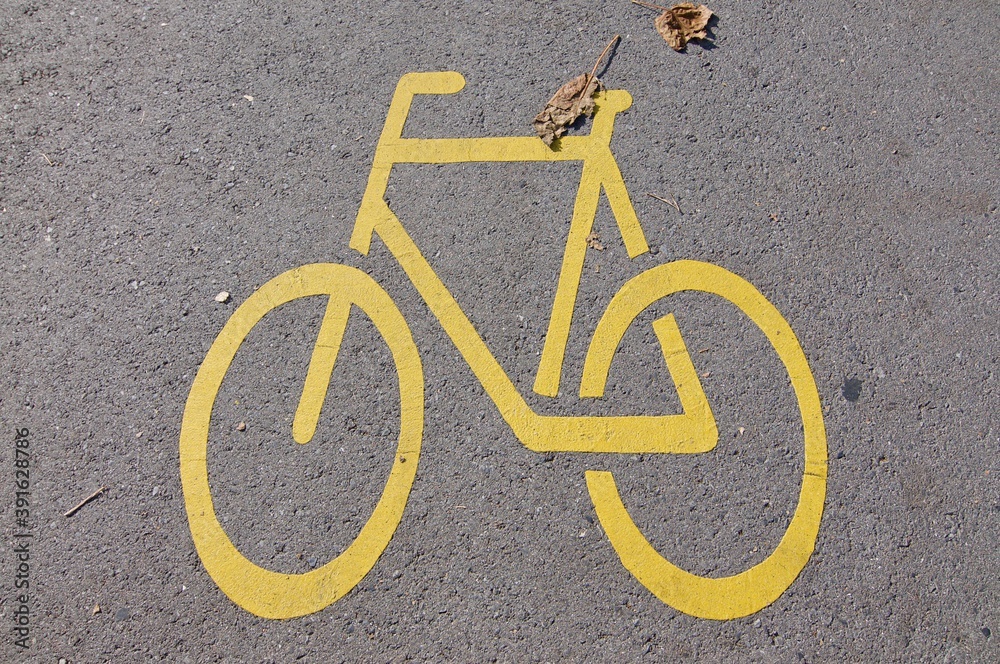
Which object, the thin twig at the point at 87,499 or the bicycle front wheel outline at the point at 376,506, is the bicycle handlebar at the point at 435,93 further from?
the thin twig at the point at 87,499

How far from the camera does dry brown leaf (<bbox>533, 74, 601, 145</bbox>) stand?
3.33 m

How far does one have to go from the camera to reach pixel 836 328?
9.72 feet

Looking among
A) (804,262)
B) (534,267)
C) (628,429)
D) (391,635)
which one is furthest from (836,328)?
(391,635)

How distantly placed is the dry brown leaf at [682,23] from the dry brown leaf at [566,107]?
19.2 inches

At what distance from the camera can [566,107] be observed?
11.1 ft

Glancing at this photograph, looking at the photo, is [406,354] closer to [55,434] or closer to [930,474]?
[55,434]

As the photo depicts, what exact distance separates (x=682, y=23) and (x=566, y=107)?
83 cm

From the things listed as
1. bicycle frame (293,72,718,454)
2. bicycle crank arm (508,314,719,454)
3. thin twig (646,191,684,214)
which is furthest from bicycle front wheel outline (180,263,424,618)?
thin twig (646,191,684,214)

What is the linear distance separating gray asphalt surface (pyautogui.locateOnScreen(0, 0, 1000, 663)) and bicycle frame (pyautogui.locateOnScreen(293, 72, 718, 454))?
60 millimetres

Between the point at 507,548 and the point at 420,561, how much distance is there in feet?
1.19

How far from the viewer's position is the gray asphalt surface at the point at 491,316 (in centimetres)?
265

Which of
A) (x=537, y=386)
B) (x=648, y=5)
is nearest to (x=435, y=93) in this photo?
(x=648, y=5)

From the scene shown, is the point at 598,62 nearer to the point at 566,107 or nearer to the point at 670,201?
the point at 566,107

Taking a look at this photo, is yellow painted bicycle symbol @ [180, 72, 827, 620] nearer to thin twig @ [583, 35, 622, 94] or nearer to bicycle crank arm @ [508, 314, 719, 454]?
bicycle crank arm @ [508, 314, 719, 454]
